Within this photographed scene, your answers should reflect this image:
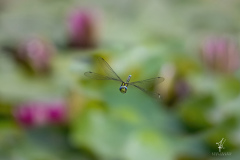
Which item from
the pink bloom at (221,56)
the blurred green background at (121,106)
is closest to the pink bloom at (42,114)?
the blurred green background at (121,106)

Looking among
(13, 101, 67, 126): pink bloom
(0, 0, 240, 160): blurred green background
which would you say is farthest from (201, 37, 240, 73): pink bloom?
(13, 101, 67, 126): pink bloom

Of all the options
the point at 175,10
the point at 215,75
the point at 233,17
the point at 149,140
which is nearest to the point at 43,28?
the point at 175,10

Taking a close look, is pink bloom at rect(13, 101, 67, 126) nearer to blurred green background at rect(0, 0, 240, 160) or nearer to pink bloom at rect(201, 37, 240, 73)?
blurred green background at rect(0, 0, 240, 160)

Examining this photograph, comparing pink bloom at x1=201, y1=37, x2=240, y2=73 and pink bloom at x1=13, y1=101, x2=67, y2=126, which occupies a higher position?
pink bloom at x1=201, y1=37, x2=240, y2=73

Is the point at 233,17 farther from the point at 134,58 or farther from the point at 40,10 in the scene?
the point at 134,58

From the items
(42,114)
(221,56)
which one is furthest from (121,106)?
(221,56)

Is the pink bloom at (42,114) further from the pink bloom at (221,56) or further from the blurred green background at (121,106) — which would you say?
Result: the pink bloom at (221,56)

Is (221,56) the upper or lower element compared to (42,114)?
upper

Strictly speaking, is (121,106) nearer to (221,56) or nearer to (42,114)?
(42,114)

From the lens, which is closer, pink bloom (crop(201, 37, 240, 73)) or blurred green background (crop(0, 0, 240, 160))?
blurred green background (crop(0, 0, 240, 160))
